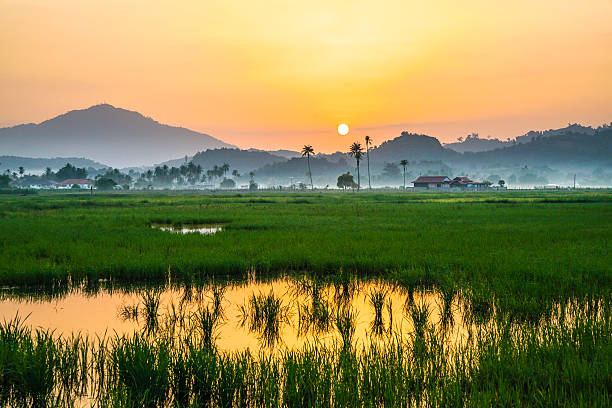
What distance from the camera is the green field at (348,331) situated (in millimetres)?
6379

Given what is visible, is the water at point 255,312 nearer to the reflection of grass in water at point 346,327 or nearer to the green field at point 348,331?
the reflection of grass in water at point 346,327

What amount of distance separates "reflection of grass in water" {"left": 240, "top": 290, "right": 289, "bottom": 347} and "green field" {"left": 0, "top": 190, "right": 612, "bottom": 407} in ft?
3.89

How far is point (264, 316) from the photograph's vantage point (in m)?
10.8

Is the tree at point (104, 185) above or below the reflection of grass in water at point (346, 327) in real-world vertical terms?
above

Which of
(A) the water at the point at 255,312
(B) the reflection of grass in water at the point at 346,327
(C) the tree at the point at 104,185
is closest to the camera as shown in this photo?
(B) the reflection of grass in water at the point at 346,327

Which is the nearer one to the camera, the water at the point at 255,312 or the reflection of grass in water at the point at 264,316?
the water at the point at 255,312

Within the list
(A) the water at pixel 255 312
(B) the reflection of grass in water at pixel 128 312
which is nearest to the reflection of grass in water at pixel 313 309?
(A) the water at pixel 255 312

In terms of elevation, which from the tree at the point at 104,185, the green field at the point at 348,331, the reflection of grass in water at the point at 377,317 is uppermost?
the tree at the point at 104,185

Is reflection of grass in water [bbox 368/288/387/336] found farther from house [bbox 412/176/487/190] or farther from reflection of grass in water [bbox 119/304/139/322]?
house [bbox 412/176/487/190]

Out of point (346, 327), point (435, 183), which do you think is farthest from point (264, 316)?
point (435, 183)

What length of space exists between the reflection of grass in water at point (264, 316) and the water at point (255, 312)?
2 centimetres

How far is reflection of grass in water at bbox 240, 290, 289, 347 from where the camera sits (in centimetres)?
1009

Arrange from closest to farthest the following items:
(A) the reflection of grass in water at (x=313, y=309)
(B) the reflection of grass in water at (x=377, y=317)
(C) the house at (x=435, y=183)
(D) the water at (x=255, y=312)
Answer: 1. (D) the water at (x=255, y=312)
2. (B) the reflection of grass in water at (x=377, y=317)
3. (A) the reflection of grass in water at (x=313, y=309)
4. (C) the house at (x=435, y=183)

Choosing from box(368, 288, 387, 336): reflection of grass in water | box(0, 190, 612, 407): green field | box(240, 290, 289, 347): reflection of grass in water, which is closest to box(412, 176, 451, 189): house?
box(0, 190, 612, 407): green field
